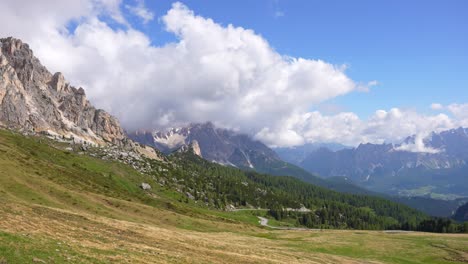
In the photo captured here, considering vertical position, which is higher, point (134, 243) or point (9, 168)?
point (9, 168)

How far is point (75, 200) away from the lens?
87.9 meters

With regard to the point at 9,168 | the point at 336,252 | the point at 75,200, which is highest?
the point at 9,168

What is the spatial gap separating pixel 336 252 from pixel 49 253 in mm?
79439

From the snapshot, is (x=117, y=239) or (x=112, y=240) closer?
(x=112, y=240)

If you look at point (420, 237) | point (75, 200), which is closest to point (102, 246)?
point (75, 200)

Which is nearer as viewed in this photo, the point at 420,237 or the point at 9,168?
the point at 9,168

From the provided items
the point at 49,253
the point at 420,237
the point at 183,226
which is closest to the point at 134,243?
the point at 49,253

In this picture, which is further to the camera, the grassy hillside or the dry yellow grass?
the dry yellow grass

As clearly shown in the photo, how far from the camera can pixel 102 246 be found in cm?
4253

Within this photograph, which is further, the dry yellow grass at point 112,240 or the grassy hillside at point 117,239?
the dry yellow grass at point 112,240

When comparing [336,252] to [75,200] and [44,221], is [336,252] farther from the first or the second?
[44,221]

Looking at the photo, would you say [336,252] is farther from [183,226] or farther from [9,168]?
[9,168]

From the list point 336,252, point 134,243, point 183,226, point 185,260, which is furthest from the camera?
point 183,226

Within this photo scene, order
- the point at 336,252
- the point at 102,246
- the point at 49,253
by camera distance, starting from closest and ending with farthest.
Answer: the point at 49,253 → the point at 102,246 → the point at 336,252
